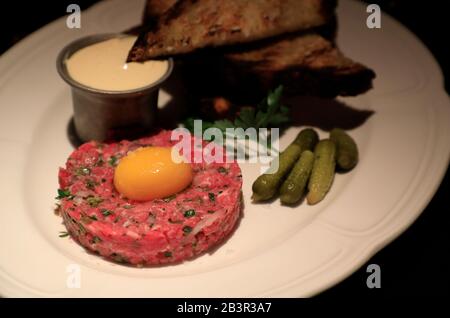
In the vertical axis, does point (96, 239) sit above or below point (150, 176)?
below

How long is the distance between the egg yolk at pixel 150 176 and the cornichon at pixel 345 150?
1.06 metres

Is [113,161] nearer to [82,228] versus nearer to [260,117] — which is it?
[82,228]

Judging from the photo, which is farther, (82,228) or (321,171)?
(321,171)

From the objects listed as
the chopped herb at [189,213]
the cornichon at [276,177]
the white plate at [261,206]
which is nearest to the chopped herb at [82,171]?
the white plate at [261,206]

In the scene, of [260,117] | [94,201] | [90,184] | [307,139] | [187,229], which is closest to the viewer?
[187,229]

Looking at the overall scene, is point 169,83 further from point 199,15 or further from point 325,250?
point 325,250

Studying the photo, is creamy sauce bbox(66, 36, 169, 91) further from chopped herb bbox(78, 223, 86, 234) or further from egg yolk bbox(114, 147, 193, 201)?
chopped herb bbox(78, 223, 86, 234)

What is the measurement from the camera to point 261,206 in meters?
3.97

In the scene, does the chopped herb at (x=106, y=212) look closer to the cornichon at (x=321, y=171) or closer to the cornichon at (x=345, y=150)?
the cornichon at (x=321, y=171)

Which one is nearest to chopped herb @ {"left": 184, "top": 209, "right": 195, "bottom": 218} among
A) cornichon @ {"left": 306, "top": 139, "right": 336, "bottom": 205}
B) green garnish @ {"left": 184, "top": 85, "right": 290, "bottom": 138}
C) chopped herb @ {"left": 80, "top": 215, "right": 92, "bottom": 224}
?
chopped herb @ {"left": 80, "top": 215, "right": 92, "bottom": 224}

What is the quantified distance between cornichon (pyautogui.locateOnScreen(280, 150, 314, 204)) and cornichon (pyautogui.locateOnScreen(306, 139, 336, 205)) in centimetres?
4

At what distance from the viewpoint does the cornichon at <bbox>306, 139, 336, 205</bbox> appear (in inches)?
155

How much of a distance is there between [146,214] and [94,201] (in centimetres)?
33

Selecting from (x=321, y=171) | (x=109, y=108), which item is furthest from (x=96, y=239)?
(x=321, y=171)
